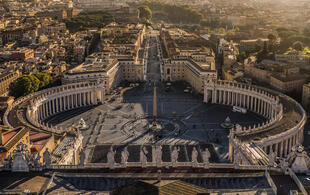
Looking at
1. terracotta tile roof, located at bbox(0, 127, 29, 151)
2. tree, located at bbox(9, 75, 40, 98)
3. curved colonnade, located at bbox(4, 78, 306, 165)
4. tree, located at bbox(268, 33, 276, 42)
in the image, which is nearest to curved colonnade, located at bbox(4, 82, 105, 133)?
curved colonnade, located at bbox(4, 78, 306, 165)

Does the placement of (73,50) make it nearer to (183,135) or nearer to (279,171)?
(183,135)

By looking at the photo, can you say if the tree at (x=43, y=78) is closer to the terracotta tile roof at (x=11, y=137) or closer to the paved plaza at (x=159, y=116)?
the paved plaza at (x=159, y=116)

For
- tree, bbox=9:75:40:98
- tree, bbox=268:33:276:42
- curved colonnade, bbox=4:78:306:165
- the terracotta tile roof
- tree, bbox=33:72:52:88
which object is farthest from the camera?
tree, bbox=268:33:276:42

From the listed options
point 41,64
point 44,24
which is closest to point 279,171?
point 41,64

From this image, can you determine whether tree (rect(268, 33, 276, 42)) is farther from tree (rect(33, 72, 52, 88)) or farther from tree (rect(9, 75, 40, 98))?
tree (rect(9, 75, 40, 98))

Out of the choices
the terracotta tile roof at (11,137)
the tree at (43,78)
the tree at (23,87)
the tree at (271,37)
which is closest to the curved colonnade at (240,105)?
the tree at (23,87)
